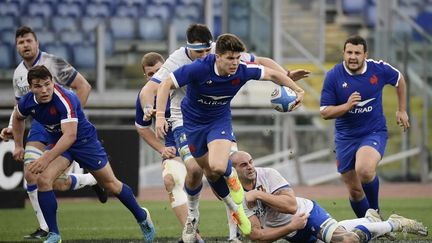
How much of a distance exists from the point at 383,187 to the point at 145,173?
5.03m

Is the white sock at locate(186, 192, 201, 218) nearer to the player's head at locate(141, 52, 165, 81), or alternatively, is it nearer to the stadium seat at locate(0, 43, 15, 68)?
the player's head at locate(141, 52, 165, 81)

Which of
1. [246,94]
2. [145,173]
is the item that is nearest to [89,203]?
[145,173]

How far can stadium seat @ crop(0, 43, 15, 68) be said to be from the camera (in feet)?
74.7

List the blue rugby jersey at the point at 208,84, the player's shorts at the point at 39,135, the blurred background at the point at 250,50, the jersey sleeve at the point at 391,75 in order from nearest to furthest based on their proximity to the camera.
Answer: the blue rugby jersey at the point at 208,84, the player's shorts at the point at 39,135, the jersey sleeve at the point at 391,75, the blurred background at the point at 250,50

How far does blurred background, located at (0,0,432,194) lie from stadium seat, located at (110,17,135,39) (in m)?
0.02

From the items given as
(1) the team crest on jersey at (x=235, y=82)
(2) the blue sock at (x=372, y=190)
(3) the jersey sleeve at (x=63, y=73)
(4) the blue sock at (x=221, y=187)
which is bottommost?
(2) the blue sock at (x=372, y=190)

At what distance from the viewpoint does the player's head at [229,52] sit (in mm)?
10125

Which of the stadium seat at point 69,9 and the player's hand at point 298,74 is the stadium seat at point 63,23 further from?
the player's hand at point 298,74

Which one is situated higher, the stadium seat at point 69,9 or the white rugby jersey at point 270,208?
the stadium seat at point 69,9

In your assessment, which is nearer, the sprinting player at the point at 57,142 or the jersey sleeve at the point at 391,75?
the sprinting player at the point at 57,142

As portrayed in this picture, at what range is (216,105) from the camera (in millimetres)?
10680

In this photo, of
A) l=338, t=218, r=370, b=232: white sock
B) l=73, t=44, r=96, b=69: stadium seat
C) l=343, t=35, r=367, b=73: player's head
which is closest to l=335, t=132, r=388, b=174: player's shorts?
l=343, t=35, r=367, b=73: player's head

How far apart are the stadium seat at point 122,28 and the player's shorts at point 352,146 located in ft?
40.1

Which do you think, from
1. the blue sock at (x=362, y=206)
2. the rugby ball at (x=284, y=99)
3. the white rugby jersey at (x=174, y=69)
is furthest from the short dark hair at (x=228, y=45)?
the blue sock at (x=362, y=206)
